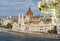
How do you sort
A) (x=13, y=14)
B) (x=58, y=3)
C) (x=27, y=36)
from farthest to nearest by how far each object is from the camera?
(x=27, y=36) < (x=13, y=14) < (x=58, y=3)

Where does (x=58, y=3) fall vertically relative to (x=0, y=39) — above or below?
above

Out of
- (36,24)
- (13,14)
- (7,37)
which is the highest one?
(13,14)

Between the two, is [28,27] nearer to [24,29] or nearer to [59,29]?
[24,29]

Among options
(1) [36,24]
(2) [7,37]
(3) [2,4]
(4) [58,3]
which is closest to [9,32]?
(2) [7,37]

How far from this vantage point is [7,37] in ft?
19.5

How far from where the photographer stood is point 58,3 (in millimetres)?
398

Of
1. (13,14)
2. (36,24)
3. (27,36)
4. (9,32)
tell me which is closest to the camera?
(13,14)

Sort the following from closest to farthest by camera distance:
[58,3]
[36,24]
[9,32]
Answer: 1. [58,3]
2. [9,32]
3. [36,24]

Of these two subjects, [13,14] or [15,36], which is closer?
[13,14]

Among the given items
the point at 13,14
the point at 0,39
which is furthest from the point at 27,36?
the point at 13,14

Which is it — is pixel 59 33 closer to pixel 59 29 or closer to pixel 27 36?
pixel 59 29

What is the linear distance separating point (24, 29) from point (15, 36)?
15.3 inches

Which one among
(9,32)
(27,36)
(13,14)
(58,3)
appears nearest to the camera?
(58,3)

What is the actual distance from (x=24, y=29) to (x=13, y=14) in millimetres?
1496
